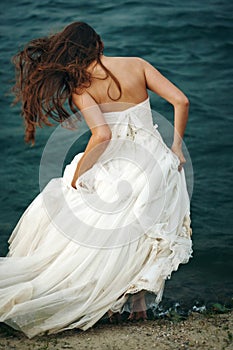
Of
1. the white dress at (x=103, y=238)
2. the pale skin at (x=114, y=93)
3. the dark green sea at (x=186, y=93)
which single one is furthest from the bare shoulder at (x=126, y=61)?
the dark green sea at (x=186, y=93)

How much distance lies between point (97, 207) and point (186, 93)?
4.30 metres

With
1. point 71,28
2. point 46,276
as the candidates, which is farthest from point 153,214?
point 71,28

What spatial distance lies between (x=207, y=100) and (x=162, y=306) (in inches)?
151

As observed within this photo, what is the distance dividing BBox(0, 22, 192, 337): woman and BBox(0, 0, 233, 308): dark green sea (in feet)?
2.22

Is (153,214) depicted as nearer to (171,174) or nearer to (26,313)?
(171,174)

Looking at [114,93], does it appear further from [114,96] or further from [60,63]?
[60,63]

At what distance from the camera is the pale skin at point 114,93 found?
376 cm

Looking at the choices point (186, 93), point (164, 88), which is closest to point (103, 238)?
point (164, 88)

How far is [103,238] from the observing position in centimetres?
371

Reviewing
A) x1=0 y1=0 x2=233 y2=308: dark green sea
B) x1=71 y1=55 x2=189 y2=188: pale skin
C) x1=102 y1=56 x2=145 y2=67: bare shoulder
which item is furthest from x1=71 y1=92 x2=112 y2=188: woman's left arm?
x1=0 y1=0 x2=233 y2=308: dark green sea

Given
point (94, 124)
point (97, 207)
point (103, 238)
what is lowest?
point (103, 238)

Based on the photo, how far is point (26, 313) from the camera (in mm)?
3549

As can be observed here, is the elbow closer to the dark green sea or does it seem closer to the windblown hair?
the windblown hair

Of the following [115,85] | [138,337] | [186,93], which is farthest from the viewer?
[186,93]
